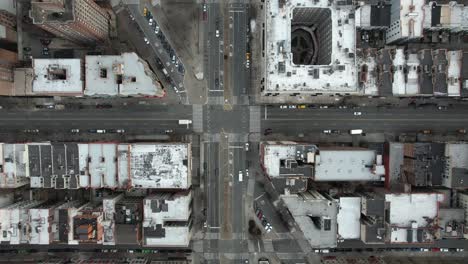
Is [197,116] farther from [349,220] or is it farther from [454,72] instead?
[454,72]

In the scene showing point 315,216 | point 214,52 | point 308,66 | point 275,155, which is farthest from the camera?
point 214,52

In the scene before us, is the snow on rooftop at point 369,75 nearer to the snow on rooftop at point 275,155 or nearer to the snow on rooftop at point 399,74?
the snow on rooftop at point 399,74

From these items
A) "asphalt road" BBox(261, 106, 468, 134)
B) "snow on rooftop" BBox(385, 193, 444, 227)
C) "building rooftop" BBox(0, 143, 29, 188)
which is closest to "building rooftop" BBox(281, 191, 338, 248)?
"snow on rooftop" BBox(385, 193, 444, 227)

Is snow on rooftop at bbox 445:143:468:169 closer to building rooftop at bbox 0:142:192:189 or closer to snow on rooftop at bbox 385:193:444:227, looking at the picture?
snow on rooftop at bbox 385:193:444:227

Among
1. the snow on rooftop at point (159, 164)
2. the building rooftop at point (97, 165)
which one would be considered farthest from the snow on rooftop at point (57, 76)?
the snow on rooftop at point (159, 164)

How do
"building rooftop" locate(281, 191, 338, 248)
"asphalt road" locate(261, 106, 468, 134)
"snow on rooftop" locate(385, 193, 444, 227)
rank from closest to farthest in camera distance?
"building rooftop" locate(281, 191, 338, 248) < "snow on rooftop" locate(385, 193, 444, 227) < "asphalt road" locate(261, 106, 468, 134)

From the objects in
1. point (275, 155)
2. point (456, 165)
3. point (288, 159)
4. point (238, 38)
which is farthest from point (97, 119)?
point (456, 165)

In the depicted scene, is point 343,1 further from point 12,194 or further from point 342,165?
point 12,194
